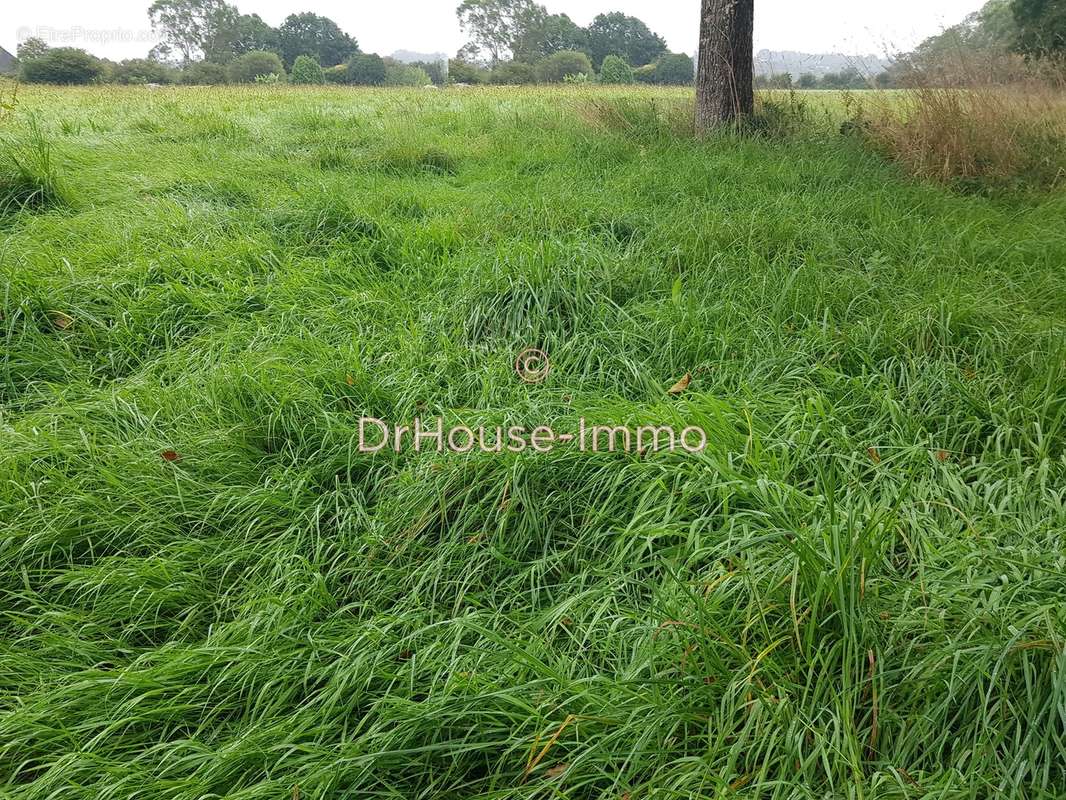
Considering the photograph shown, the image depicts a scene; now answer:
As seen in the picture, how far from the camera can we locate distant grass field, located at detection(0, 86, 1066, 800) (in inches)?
45.8

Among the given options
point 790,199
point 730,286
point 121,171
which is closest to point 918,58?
point 790,199

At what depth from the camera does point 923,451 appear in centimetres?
175

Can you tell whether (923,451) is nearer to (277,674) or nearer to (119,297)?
(277,674)

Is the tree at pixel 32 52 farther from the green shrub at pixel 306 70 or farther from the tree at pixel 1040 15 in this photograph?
the tree at pixel 1040 15

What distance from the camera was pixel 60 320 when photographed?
8.75ft

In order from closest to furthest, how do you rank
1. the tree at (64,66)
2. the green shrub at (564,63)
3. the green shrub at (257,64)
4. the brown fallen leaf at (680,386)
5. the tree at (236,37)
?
the brown fallen leaf at (680,386)
the tree at (64,66)
the green shrub at (564,63)
the green shrub at (257,64)
the tree at (236,37)

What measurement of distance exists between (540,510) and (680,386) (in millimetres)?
697

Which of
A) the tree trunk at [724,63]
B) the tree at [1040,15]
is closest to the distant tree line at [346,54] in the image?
the tree at [1040,15]

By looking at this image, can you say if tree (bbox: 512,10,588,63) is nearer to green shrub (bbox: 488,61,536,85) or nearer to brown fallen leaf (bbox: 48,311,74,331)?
green shrub (bbox: 488,61,536,85)

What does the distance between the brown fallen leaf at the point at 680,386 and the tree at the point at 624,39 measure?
32.3 meters

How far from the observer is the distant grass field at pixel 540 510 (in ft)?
3.82

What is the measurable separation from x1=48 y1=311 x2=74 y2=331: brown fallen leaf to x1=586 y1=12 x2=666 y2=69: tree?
3195 centimetres

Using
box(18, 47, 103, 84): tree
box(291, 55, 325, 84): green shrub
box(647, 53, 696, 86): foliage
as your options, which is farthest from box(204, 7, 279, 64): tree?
box(647, 53, 696, 86): foliage

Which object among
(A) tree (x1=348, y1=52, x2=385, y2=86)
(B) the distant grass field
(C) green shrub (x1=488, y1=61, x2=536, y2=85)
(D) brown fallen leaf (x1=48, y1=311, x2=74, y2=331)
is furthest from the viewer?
(A) tree (x1=348, y1=52, x2=385, y2=86)
